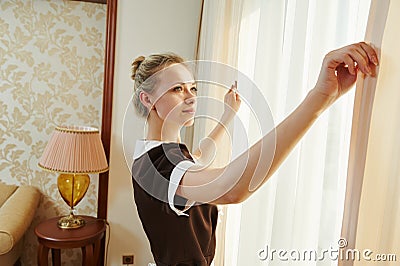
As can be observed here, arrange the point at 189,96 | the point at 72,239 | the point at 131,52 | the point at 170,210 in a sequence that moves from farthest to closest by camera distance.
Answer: the point at 131,52, the point at 72,239, the point at 189,96, the point at 170,210

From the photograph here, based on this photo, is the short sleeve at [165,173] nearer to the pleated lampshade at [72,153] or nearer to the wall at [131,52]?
the pleated lampshade at [72,153]

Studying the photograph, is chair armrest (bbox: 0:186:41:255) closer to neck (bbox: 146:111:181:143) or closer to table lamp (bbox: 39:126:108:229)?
table lamp (bbox: 39:126:108:229)

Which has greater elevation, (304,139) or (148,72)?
(148,72)

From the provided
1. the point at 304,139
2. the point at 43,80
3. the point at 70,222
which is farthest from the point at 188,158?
the point at 43,80

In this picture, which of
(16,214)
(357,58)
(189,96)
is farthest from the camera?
(16,214)

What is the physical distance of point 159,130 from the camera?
1.18 m

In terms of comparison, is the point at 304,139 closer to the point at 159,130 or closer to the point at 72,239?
the point at 159,130

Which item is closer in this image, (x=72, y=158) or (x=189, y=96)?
(x=189, y=96)

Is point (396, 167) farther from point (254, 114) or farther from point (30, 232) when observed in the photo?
point (30, 232)

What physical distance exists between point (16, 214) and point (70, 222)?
301 mm

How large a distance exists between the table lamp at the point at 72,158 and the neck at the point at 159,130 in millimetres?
1412

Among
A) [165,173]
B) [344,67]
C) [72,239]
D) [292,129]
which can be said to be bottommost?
[72,239]

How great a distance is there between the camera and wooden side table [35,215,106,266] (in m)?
2.39

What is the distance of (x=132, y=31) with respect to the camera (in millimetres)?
2717
